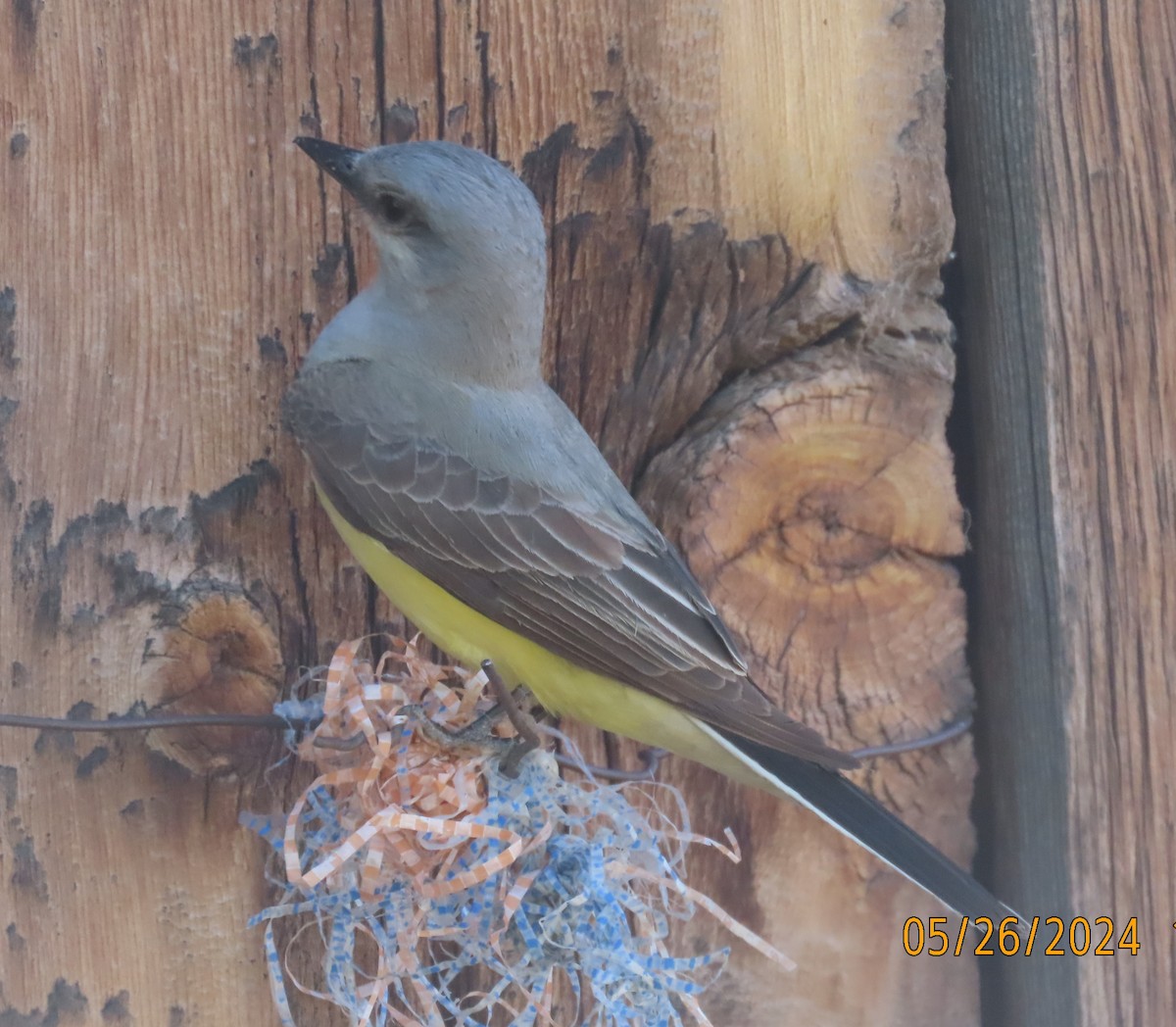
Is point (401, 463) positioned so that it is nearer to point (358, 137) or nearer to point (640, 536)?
point (640, 536)

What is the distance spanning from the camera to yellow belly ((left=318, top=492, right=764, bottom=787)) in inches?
84.5

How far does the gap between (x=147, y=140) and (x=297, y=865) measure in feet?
4.24

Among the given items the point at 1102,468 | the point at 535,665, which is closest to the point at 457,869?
the point at 535,665

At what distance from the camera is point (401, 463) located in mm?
2219

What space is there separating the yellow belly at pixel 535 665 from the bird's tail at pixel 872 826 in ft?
0.22

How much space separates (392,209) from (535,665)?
0.86 meters

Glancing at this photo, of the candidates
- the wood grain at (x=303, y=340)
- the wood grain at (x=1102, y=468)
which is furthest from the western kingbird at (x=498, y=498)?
the wood grain at (x=1102, y=468)

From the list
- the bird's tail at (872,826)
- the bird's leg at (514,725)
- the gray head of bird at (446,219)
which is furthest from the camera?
the gray head of bird at (446,219)

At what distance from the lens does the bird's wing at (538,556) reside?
214 cm

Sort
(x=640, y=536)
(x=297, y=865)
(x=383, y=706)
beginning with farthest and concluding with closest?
(x=640, y=536) < (x=383, y=706) < (x=297, y=865)

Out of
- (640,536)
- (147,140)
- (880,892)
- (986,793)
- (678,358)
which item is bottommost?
(880,892)

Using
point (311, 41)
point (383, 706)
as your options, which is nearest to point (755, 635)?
point (383, 706)
